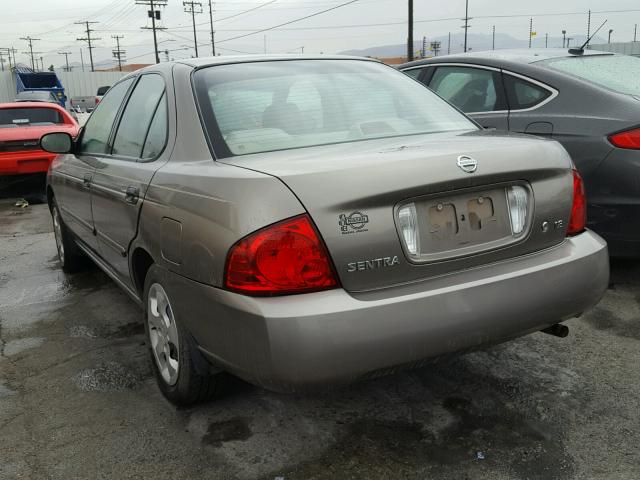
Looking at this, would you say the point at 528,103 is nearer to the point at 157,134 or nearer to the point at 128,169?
the point at 157,134

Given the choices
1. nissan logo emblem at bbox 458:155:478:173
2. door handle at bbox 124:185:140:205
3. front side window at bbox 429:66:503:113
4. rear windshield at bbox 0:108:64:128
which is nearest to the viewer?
nissan logo emblem at bbox 458:155:478:173

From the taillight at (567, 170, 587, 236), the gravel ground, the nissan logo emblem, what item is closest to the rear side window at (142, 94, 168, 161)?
the gravel ground

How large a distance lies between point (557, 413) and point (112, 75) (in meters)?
66.8

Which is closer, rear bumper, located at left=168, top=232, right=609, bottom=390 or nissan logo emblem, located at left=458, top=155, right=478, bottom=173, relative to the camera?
rear bumper, located at left=168, top=232, right=609, bottom=390

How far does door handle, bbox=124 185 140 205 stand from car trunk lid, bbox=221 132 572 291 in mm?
691

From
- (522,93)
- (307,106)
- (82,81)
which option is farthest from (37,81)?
(82,81)

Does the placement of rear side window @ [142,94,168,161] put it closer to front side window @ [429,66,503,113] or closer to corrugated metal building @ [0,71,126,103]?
front side window @ [429,66,503,113]

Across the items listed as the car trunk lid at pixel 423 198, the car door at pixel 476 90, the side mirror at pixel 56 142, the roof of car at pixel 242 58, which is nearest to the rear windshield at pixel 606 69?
the car door at pixel 476 90

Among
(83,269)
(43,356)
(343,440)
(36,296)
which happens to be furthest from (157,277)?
(83,269)

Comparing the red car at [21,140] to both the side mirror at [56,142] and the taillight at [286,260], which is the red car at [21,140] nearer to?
the side mirror at [56,142]

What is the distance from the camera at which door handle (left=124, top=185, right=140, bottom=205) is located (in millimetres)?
2928

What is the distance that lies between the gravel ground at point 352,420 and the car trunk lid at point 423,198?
1.48 feet

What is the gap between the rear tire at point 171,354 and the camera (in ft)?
8.66

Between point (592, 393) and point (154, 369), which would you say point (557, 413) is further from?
point (154, 369)
